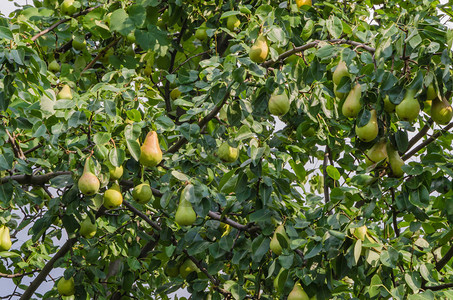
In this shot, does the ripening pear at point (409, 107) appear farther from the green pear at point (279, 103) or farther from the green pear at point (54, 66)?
the green pear at point (54, 66)

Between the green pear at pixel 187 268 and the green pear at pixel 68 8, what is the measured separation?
5.62 ft

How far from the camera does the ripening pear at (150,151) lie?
2633 millimetres

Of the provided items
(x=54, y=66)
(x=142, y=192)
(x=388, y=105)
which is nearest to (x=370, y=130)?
(x=388, y=105)

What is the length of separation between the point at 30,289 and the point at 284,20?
239cm

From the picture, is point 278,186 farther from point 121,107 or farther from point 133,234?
point 133,234

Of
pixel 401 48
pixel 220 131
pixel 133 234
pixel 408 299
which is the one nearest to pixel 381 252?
pixel 408 299

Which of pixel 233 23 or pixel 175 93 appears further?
pixel 175 93

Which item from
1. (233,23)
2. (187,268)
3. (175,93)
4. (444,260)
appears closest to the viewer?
(444,260)

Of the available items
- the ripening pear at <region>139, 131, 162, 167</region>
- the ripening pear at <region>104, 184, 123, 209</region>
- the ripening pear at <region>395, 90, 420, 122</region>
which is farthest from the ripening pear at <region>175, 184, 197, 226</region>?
the ripening pear at <region>395, 90, 420, 122</region>

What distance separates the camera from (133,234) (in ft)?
12.0

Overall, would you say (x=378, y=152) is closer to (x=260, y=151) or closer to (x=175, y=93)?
(x=260, y=151)

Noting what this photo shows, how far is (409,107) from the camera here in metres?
2.06

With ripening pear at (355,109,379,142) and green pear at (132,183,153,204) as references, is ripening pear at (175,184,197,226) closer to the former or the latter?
green pear at (132,183,153,204)

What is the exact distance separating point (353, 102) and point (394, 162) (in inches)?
12.8
